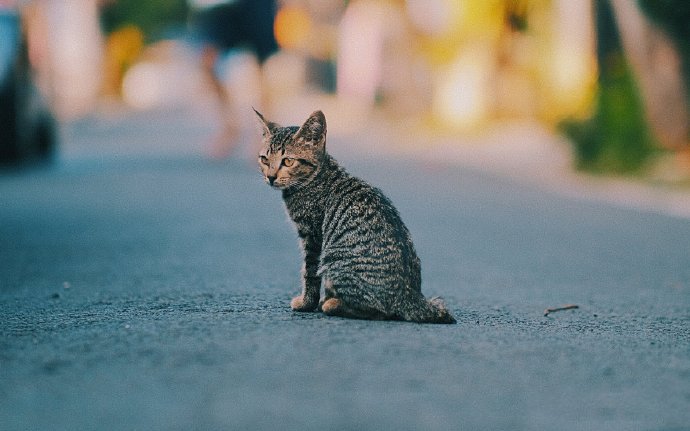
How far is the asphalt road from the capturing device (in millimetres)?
3855

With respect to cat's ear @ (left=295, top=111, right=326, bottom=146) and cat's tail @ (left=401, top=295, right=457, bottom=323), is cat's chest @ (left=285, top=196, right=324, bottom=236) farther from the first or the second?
cat's tail @ (left=401, top=295, right=457, bottom=323)

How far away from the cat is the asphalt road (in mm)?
115

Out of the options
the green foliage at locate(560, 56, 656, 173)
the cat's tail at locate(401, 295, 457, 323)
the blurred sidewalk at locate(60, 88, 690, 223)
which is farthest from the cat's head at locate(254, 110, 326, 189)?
the green foliage at locate(560, 56, 656, 173)

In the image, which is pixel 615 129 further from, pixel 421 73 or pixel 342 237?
pixel 421 73

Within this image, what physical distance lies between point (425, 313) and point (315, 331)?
54 cm

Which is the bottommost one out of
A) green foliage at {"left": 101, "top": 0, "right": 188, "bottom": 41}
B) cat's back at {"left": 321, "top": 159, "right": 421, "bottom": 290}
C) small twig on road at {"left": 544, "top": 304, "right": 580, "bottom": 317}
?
small twig on road at {"left": 544, "top": 304, "right": 580, "bottom": 317}

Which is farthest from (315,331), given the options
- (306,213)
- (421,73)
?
(421,73)

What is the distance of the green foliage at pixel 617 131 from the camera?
15031 millimetres

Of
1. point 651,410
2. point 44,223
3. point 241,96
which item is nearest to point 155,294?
point 651,410

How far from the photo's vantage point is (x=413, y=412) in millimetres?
3818

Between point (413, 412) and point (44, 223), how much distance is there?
6.87m

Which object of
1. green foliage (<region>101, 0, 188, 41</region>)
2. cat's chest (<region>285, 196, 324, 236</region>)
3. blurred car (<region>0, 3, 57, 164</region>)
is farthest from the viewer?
green foliage (<region>101, 0, 188, 41</region>)

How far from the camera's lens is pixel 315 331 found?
4984 mm

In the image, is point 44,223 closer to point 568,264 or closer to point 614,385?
point 568,264
